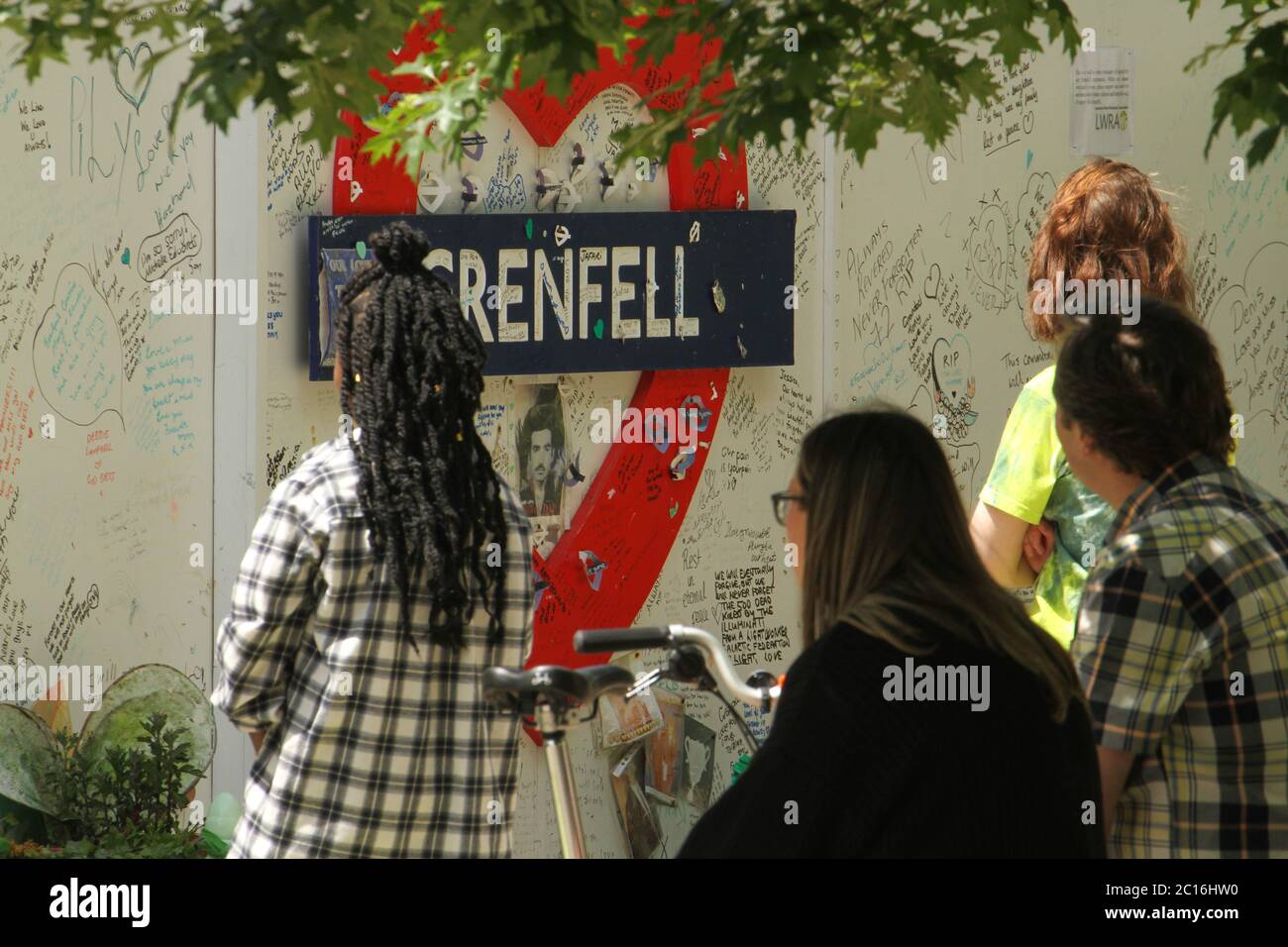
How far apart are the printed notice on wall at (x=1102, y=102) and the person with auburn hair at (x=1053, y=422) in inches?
121

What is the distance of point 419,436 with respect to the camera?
12.3ft

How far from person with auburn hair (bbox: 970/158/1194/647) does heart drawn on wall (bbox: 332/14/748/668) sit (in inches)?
83.5

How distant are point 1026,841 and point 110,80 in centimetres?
404

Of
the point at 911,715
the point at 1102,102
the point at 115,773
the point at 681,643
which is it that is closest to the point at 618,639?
the point at 681,643

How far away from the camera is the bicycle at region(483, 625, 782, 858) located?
10.9 ft

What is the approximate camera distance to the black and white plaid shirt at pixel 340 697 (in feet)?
11.7

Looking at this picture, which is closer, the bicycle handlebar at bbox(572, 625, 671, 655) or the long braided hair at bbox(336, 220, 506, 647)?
the bicycle handlebar at bbox(572, 625, 671, 655)

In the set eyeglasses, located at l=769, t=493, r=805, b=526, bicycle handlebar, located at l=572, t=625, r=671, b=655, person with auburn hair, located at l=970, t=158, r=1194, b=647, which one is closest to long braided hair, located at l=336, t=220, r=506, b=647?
bicycle handlebar, located at l=572, t=625, r=671, b=655

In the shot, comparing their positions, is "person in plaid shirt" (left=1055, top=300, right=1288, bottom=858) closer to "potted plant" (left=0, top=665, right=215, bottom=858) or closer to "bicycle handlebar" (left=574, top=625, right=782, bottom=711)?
"bicycle handlebar" (left=574, top=625, right=782, bottom=711)

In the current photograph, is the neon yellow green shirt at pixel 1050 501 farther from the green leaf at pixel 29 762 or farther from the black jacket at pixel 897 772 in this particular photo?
the green leaf at pixel 29 762

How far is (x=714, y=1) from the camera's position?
11.1 feet

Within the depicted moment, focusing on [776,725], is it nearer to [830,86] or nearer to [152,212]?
[830,86]

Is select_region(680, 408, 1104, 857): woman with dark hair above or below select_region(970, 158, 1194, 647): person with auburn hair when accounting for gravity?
below

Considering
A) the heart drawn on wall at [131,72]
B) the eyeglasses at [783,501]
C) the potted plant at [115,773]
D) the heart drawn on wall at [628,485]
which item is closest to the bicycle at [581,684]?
the eyeglasses at [783,501]
